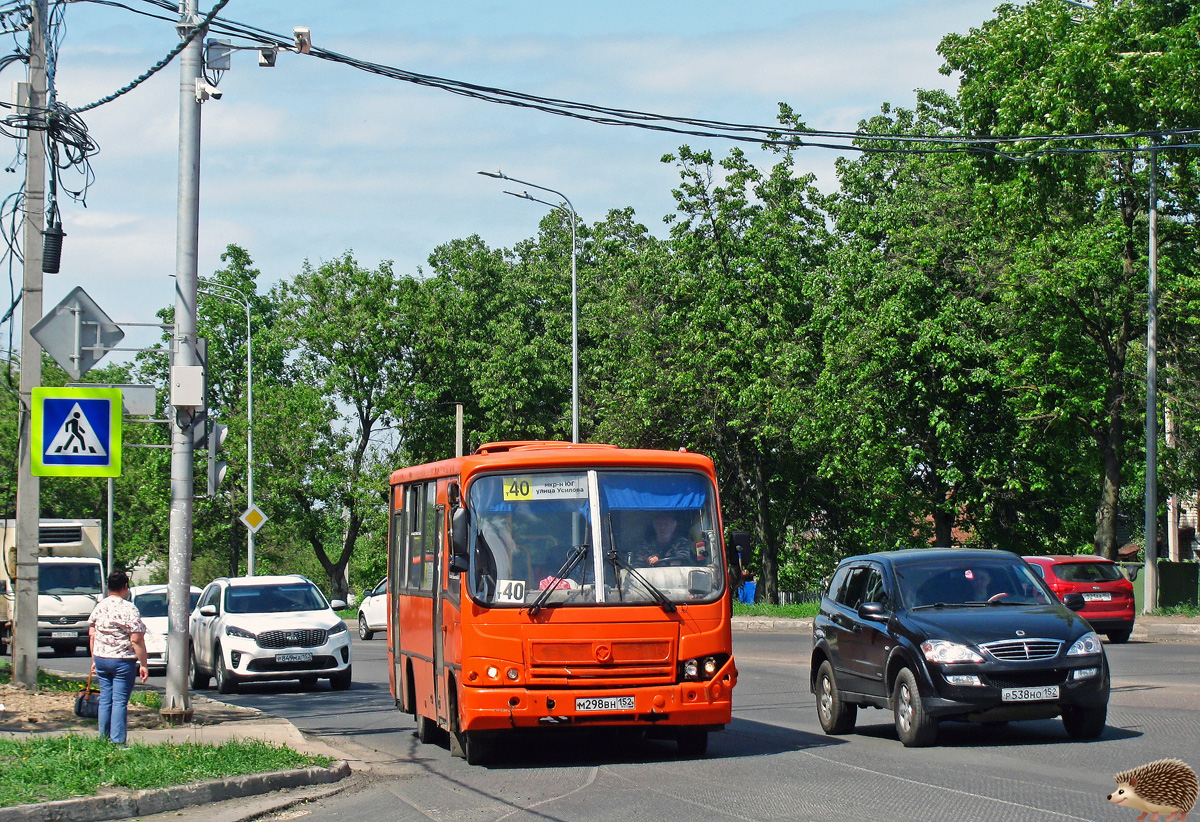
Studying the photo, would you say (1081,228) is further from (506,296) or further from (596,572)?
(506,296)

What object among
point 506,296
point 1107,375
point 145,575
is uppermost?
point 506,296

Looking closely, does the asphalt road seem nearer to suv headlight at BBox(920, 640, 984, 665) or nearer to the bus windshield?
suv headlight at BBox(920, 640, 984, 665)

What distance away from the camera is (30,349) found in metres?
15.6

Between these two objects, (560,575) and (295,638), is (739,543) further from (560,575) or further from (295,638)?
(295,638)

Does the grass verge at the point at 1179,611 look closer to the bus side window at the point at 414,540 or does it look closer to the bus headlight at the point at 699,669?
the bus side window at the point at 414,540

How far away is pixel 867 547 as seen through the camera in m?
47.0

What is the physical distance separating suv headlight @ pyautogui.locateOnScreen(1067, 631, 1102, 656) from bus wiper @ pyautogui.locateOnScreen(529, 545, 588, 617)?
4.14m

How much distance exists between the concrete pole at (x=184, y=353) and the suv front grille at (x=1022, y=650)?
25.0ft

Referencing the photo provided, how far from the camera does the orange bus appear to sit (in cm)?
1116

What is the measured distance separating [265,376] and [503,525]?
190 ft

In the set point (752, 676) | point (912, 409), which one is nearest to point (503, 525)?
point (752, 676)

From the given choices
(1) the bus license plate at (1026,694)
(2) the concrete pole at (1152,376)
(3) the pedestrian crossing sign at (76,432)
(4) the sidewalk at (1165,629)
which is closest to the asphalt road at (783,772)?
(1) the bus license plate at (1026,694)

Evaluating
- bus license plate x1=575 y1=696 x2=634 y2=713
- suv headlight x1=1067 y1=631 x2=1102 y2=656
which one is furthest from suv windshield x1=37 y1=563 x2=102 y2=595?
suv headlight x1=1067 y1=631 x2=1102 y2=656

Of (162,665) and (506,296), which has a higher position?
(506,296)
